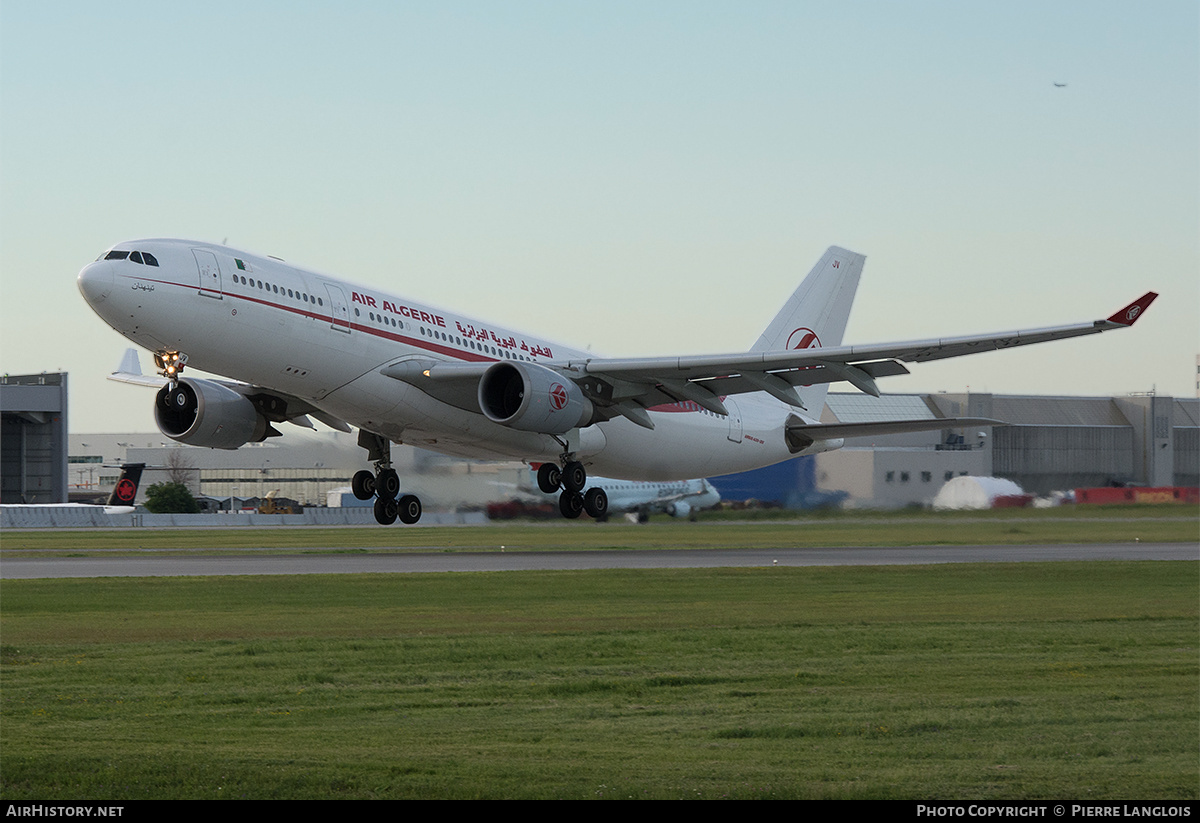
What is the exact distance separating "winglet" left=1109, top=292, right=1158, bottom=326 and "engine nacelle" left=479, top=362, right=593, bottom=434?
12465mm

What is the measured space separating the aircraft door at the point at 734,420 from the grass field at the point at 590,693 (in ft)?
16.9

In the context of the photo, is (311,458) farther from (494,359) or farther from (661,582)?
(661,582)

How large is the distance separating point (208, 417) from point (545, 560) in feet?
88.4

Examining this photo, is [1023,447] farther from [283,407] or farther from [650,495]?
[283,407]

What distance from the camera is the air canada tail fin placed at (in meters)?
93.2

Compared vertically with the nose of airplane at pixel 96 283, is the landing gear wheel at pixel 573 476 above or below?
below

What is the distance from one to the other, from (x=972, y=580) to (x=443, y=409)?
25438 millimetres

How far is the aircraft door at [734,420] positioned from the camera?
43.4m

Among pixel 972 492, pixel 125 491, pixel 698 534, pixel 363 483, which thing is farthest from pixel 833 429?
pixel 125 491

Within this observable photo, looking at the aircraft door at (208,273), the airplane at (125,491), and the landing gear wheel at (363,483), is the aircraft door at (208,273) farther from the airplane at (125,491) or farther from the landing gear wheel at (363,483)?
the airplane at (125,491)

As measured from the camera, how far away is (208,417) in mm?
34562

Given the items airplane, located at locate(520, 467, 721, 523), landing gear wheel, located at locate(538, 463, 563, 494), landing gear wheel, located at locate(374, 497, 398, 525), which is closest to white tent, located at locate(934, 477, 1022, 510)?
airplane, located at locate(520, 467, 721, 523)

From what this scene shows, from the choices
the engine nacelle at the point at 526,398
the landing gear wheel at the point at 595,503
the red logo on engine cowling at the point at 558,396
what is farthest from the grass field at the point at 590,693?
the red logo on engine cowling at the point at 558,396
